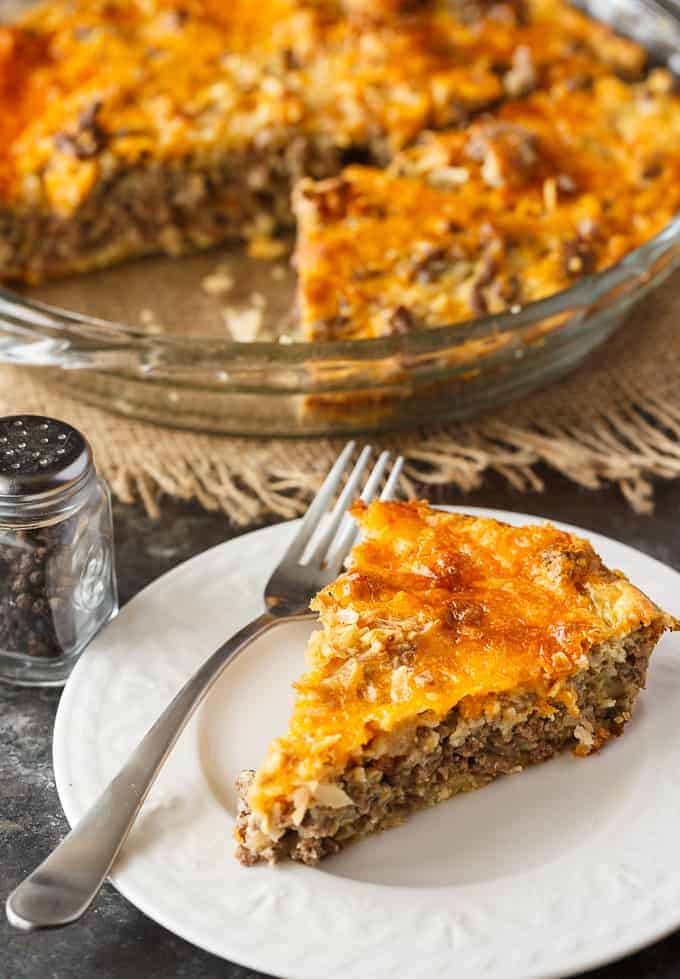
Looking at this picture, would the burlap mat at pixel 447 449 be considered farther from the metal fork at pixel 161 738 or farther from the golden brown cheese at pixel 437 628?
the golden brown cheese at pixel 437 628

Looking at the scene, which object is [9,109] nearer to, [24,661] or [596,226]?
[596,226]

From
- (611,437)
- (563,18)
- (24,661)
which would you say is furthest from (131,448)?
(563,18)

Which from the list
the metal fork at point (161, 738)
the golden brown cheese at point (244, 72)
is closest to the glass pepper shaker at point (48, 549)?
the metal fork at point (161, 738)

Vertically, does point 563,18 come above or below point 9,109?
above

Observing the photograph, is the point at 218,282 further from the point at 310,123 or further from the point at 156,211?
the point at 310,123

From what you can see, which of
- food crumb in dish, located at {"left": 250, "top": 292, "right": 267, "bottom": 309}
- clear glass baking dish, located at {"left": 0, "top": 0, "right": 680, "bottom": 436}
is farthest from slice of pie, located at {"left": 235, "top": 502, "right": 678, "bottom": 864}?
food crumb in dish, located at {"left": 250, "top": 292, "right": 267, "bottom": 309}

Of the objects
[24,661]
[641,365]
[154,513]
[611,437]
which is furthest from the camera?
[641,365]
